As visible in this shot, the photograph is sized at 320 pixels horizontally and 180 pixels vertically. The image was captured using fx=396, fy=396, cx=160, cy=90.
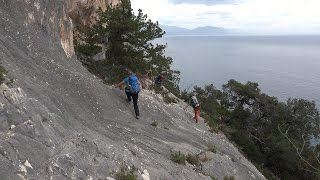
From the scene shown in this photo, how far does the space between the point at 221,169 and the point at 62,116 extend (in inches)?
347

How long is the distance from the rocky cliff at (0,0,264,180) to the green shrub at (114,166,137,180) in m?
0.26

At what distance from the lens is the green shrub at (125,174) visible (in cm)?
1280

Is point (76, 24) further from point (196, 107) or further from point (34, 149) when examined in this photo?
point (34, 149)

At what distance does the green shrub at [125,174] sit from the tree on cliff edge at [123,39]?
15.6 meters

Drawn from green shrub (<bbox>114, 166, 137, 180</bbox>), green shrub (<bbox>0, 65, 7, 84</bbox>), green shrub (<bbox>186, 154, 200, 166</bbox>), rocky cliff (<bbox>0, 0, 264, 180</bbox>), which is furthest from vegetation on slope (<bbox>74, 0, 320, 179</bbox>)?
green shrub (<bbox>0, 65, 7, 84</bbox>)

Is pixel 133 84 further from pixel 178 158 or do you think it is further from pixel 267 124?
pixel 267 124

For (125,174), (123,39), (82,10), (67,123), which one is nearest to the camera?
(125,174)

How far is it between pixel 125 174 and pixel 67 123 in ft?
9.76

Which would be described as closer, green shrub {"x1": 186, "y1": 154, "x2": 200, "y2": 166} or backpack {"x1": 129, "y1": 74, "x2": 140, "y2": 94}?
green shrub {"x1": 186, "y1": 154, "x2": 200, "y2": 166}

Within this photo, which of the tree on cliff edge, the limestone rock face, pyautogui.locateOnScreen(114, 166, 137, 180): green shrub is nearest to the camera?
pyautogui.locateOnScreen(114, 166, 137, 180): green shrub

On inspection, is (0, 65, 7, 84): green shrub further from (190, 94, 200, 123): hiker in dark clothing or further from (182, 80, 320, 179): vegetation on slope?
(182, 80, 320, 179): vegetation on slope

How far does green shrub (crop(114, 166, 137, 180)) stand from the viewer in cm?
1280

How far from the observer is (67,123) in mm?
14297

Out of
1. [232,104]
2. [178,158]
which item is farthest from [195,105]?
[232,104]
